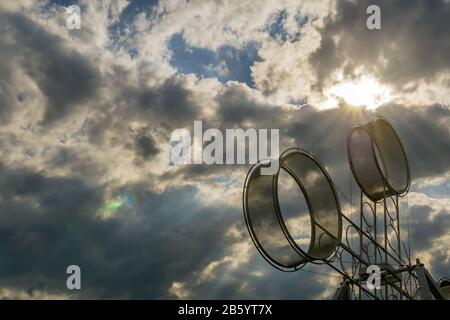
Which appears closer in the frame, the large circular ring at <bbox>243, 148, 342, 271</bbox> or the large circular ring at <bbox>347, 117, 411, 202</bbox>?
the large circular ring at <bbox>243, 148, 342, 271</bbox>

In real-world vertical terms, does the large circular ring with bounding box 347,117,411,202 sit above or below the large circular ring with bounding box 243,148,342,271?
above

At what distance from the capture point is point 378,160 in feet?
129

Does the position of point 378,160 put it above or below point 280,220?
above

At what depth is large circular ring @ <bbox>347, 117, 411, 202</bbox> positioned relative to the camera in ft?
124

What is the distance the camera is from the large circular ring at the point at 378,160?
37.9m

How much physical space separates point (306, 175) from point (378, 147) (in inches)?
449

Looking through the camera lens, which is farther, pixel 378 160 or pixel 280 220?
pixel 378 160

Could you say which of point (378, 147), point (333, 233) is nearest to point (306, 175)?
point (333, 233)

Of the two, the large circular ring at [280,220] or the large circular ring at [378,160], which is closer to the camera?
the large circular ring at [280,220]

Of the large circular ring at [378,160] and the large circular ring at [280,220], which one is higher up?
the large circular ring at [378,160]

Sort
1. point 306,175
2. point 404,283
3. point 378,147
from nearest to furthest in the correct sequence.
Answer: point 306,175, point 404,283, point 378,147
